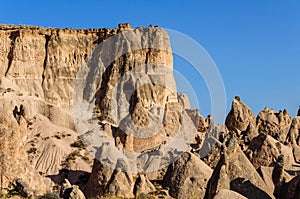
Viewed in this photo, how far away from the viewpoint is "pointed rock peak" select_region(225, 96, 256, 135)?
59.6 meters

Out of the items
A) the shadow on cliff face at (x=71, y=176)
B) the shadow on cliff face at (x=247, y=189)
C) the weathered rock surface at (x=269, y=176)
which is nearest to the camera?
the shadow on cliff face at (x=247, y=189)

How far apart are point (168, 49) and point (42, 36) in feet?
69.1

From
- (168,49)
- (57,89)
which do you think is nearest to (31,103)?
(57,89)

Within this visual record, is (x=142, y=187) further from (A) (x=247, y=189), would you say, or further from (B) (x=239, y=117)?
(B) (x=239, y=117)

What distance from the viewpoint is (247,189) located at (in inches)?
1062

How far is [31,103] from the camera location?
218ft

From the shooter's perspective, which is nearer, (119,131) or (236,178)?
(236,178)

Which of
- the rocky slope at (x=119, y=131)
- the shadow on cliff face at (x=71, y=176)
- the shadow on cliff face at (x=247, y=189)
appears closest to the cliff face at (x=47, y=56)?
the rocky slope at (x=119, y=131)

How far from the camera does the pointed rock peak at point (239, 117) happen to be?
59638 mm

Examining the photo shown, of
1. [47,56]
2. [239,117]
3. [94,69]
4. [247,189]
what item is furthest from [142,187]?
[47,56]

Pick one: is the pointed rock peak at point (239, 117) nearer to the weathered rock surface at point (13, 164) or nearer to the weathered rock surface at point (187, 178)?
the weathered rock surface at point (187, 178)

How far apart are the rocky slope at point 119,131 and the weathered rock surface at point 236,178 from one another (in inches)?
2.7

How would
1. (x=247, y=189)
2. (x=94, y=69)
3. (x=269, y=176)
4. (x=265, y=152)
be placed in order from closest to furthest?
(x=247, y=189) → (x=269, y=176) → (x=265, y=152) → (x=94, y=69)

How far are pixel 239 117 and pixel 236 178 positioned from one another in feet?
108
